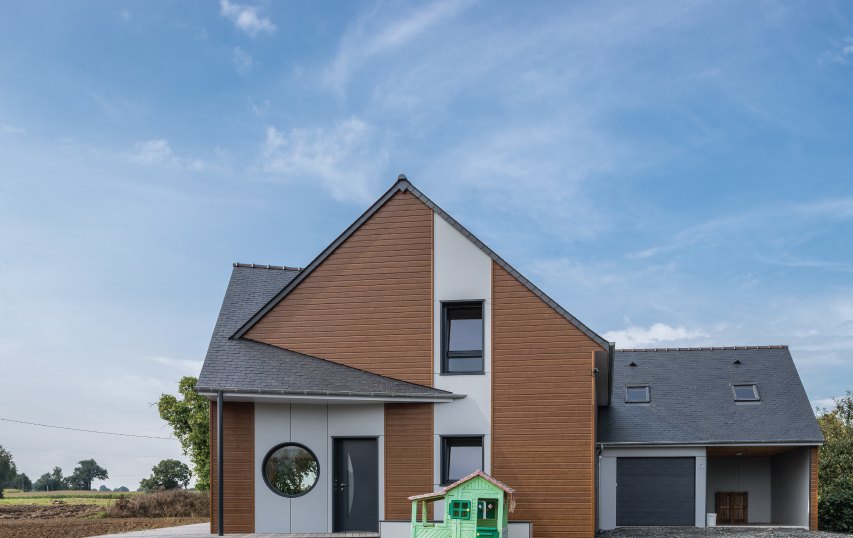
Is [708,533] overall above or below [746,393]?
below

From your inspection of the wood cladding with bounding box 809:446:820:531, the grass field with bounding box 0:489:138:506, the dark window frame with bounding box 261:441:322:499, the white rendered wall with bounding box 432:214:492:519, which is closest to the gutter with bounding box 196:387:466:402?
the white rendered wall with bounding box 432:214:492:519

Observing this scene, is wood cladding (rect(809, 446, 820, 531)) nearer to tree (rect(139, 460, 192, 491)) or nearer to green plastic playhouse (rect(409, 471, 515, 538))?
green plastic playhouse (rect(409, 471, 515, 538))

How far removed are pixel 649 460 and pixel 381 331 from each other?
9618 millimetres

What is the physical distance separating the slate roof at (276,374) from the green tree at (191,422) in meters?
14.0

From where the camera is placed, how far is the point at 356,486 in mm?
14578

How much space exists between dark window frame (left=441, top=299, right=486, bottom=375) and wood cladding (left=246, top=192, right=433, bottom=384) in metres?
0.24

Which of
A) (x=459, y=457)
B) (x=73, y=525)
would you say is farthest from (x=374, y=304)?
(x=73, y=525)

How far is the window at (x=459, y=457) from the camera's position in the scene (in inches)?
566

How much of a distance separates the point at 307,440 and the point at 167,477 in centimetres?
2672

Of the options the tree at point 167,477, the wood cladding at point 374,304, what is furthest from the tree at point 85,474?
the wood cladding at point 374,304

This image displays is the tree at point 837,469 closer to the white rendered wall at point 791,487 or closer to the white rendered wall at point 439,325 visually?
the white rendered wall at point 791,487

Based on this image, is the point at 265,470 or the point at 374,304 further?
the point at 374,304

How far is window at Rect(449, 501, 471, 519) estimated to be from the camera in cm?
1256

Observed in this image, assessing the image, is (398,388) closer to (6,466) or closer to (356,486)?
(356,486)
